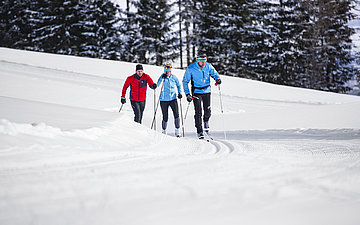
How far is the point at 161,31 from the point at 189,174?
26.2 m

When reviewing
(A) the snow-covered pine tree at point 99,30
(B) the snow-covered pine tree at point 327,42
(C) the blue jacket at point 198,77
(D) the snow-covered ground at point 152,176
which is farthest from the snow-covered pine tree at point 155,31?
(D) the snow-covered ground at point 152,176

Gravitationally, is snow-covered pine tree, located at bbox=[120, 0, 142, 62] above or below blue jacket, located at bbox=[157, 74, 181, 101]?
above

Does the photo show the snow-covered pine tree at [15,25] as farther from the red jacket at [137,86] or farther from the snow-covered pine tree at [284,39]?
the red jacket at [137,86]

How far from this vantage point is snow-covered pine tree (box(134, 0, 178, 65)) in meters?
27.5

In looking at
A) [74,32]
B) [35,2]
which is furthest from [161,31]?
[35,2]

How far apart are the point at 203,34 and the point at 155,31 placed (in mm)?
4395

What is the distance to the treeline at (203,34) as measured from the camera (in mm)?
27422

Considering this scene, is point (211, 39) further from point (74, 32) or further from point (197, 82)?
point (197, 82)

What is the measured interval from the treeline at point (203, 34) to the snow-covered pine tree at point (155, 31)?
0.27 feet

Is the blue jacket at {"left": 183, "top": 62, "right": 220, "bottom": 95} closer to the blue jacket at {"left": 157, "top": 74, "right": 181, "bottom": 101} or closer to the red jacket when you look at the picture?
the blue jacket at {"left": 157, "top": 74, "right": 181, "bottom": 101}

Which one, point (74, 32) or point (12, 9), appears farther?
point (12, 9)

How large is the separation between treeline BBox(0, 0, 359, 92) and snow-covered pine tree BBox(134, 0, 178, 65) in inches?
3.3

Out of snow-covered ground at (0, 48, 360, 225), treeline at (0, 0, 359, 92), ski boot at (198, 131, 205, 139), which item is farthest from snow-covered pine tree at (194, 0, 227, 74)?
snow-covered ground at (0, 48, 360, 225)

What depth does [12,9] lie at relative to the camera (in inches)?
1209
